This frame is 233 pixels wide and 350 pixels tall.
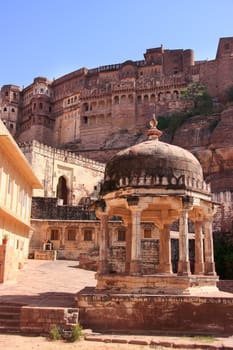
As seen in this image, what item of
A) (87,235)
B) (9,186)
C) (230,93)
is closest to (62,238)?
(87,235)

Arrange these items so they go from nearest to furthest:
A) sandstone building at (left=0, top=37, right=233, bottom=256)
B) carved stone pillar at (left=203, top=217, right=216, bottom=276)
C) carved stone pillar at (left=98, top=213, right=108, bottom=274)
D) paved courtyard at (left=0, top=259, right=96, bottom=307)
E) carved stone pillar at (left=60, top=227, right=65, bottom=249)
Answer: paved courtyard at (left=0, top=259, right=96, bottom=307), carved stone pillar at (left=98, top=213, right=108, bottom=274), carved stone pillar at (left=203, top=217, right=216, bottom=276), carved stone pillar at (left=60, top=227, right=65, bottom=249), sandstone building at (left=0, top=37, right=233, bottom=256)

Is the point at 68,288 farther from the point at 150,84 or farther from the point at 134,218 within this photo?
the point at 150,84

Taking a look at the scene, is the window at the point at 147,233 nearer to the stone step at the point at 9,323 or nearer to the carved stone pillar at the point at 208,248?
the carved stone pillar at the point at 208,248

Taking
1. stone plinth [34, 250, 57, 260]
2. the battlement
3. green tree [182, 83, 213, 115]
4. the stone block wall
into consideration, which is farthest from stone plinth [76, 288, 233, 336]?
green tree [182, 83, 213, 115]

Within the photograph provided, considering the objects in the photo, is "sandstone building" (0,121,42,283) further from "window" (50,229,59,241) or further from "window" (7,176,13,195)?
"window" (50,229,59,241)

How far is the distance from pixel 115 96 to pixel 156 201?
50.7 m

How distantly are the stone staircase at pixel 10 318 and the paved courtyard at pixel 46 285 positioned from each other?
0.46 meters

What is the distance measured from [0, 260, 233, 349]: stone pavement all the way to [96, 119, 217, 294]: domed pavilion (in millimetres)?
1599

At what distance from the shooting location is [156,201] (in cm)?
1170

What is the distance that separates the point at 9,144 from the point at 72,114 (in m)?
47.9

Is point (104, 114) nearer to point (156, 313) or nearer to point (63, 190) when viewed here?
point (63, 190)

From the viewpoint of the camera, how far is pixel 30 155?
123 feet

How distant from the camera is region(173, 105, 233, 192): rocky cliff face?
4122 centimetres

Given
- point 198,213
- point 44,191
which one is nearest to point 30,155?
point 44,191
